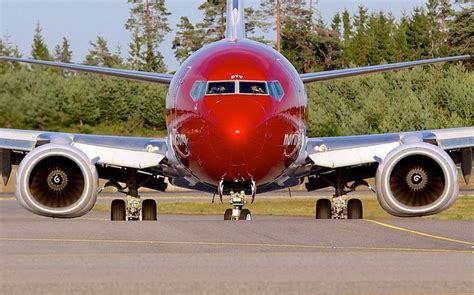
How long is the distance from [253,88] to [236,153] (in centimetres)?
129

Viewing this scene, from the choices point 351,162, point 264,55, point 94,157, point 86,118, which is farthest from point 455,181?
point 86,118

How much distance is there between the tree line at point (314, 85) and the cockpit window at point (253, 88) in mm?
13971

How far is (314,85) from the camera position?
84938 mm

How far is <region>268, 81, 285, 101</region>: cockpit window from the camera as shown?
24.4 m

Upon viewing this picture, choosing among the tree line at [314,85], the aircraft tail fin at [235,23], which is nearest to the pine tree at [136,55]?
the tree line at [314,85]

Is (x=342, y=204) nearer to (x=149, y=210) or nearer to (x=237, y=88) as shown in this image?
(x=149, y=210)

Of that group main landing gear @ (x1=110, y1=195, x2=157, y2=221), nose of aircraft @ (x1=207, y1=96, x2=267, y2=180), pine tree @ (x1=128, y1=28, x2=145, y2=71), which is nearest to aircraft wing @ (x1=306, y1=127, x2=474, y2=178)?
nose of aircraft @ (x1=207, y1=96, x2=267, y2=180)

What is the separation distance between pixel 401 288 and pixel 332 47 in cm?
9760

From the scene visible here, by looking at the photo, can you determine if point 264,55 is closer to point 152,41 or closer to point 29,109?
point 29,109

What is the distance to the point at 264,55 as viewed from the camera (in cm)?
2555

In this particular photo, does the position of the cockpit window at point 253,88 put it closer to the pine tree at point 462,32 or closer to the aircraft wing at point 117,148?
the aircraft wing at point 117,148

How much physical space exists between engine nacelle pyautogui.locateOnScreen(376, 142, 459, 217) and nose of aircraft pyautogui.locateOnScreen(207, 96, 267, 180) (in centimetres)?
338

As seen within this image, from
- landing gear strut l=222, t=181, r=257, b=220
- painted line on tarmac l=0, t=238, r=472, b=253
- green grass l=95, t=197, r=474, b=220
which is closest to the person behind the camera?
painted line on tarmac l=0, t=238, r=472, b=253

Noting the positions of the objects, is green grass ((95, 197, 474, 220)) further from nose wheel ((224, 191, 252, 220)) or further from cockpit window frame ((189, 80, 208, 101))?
cockpit window frame ((189, 80, 208, 101))
